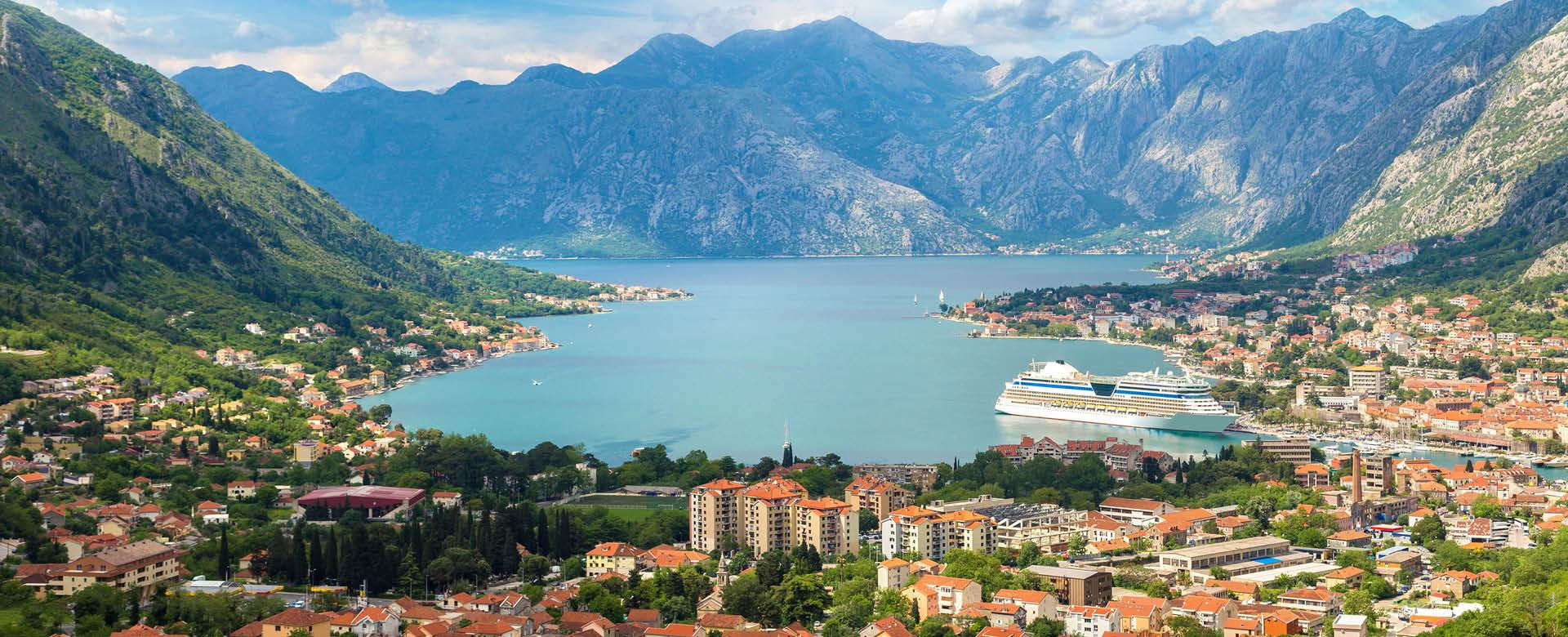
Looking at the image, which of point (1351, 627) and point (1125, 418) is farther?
point (1125, 418)

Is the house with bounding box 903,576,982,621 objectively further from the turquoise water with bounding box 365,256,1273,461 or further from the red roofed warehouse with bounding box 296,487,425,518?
the turquoise water with bounding box 365,256,1273,461

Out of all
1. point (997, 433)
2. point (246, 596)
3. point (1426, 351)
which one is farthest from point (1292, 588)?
point (1426, 351)

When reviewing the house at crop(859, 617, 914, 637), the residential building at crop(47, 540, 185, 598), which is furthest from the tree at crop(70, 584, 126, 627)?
the house at crop(859, 617, 914, 637)

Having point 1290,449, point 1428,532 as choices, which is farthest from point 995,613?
point 1290,449

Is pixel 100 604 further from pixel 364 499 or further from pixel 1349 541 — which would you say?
pixel 1349 541

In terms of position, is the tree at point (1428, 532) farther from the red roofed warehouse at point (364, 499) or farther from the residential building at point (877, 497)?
the red roofed warehouse at point (364, 499)

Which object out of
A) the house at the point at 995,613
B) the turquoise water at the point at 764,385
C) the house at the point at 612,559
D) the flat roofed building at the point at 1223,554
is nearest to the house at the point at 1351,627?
the house at the point at 995,613

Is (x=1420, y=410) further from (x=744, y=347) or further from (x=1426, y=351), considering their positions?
(x=744, y=347)
